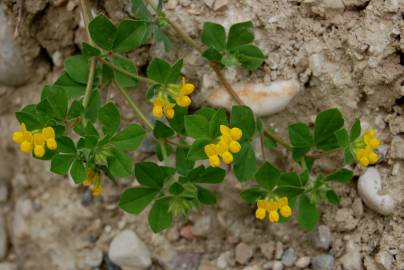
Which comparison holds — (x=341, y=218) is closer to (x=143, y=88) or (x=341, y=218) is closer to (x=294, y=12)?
(x=294, y=12)

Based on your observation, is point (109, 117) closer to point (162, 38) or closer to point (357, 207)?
point (162, 38)

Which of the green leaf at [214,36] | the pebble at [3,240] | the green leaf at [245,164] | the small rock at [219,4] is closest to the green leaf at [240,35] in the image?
the green leaf at [214,36]

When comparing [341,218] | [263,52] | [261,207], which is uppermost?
[263,52]

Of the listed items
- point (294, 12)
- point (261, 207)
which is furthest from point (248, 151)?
point (294, 12)

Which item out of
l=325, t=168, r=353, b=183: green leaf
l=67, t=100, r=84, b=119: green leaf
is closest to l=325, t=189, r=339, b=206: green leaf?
l=325, t=168, r=353, b=183: green leaf

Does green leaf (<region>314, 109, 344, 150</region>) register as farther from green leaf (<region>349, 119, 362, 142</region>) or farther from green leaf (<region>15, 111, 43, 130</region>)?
green leaf (<region>15, 111, 43, 130</region>)
